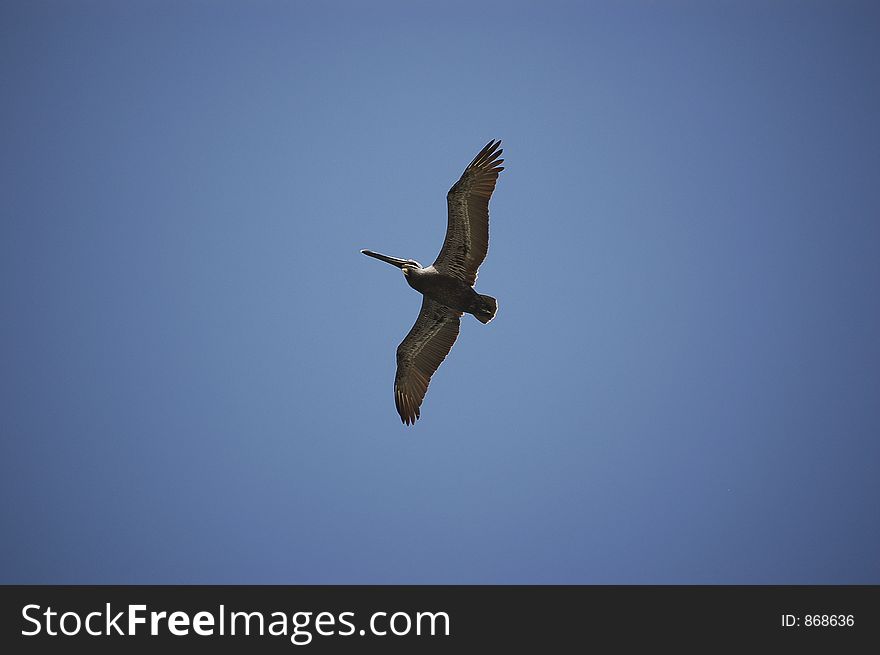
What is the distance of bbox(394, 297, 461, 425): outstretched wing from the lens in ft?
64.0

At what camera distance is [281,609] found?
1769 centimetres

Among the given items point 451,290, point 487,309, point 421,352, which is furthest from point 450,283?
point 421,352

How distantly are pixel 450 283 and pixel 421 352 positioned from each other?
82.2 inches

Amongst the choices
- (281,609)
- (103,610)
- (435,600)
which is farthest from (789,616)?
(103,610)

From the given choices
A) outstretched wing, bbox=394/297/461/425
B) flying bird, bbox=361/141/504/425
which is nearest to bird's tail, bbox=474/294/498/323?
flying bird, bbox=361/141/504/425

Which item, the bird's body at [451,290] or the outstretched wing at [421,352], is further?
the outstretched wing at [421,352]

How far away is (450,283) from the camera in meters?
18.3

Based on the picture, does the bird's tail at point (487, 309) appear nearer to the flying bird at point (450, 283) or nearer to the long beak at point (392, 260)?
the flying bird at point (450, 283)

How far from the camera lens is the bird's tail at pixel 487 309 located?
1830 cm

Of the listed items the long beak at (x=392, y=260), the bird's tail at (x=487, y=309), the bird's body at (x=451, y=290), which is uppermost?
the long beak at (x=392, y=260)

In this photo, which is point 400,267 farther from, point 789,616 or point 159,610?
point 789,616

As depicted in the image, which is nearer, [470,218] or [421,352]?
[470,218]

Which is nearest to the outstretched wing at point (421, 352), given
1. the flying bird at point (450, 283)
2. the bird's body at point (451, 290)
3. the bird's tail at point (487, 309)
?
the flying bird at point (450, 283)

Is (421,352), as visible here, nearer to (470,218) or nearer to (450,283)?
(450,283)
